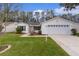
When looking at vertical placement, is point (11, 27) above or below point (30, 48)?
above

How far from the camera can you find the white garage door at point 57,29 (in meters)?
9.38

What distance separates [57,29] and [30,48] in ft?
1.34

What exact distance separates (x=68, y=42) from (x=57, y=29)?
213 millimetres

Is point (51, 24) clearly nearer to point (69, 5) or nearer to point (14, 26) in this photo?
point (69, 5)


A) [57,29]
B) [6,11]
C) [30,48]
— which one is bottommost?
[30,48]

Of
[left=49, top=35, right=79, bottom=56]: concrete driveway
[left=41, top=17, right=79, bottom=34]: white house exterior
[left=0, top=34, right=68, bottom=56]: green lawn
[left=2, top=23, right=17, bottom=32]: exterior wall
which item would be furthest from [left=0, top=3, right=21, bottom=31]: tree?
[left=49, top=35, right=79, bottom=56]: concrete driveway

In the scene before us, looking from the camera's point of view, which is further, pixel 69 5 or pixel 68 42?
pixel 68 42

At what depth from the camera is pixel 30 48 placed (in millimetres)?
9375

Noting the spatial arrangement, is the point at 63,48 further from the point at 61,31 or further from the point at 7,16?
the point at 7,16

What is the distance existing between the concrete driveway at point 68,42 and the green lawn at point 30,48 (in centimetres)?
6

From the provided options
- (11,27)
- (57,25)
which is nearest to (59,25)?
(57,25)

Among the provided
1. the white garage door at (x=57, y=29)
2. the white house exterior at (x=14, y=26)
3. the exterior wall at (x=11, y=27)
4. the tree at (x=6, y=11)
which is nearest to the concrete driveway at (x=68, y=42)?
the white garage door at (x=57, y=29)

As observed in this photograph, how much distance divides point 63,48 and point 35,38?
0.37m

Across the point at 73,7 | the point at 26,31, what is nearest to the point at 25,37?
the point at 26,31
